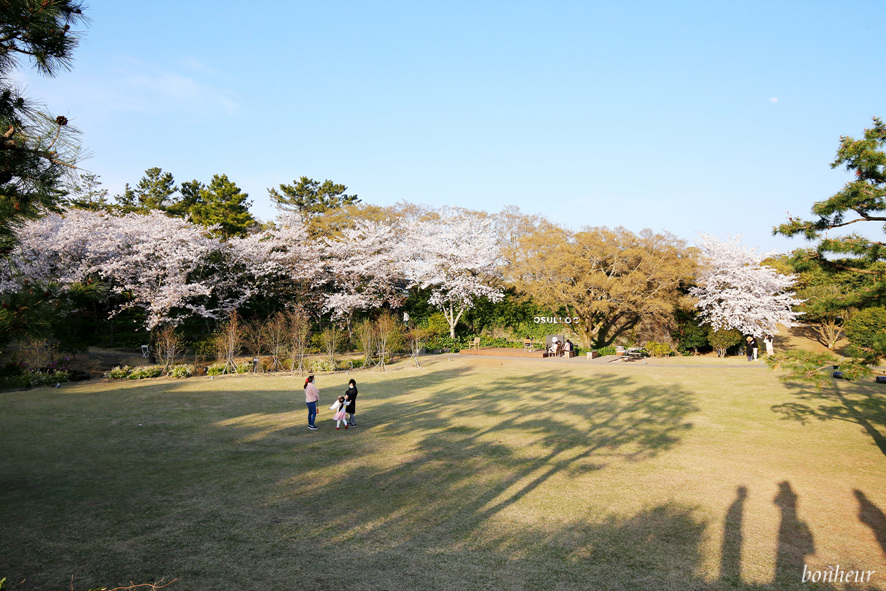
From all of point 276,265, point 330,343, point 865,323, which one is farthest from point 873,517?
point 276,265

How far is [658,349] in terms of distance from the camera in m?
26.9

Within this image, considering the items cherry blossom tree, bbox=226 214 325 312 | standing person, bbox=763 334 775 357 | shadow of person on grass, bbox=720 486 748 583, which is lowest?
shadow of person on grass, bbox=720 486 748 583

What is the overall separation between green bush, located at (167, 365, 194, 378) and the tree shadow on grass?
69.6ft

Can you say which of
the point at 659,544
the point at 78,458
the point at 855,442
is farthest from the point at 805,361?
the point at 78,458

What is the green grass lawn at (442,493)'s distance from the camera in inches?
215

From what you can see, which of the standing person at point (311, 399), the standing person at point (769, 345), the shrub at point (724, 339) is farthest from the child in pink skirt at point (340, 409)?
the standing person at point (769, 345)

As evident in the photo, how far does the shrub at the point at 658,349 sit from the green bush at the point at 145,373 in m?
25.3

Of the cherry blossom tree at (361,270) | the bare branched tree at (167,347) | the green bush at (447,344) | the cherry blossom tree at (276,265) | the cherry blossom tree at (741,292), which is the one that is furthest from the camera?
the green bush at (447,344)

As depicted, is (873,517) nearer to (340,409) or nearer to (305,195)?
(340,409)

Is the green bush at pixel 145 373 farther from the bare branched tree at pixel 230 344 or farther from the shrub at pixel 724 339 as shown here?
the shrub at pixel 724 339

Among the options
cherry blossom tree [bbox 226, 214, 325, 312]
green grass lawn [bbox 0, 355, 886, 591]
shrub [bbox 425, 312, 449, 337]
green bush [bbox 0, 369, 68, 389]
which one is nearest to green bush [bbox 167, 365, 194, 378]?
green bush [bbox 0, 369, 68, 389]

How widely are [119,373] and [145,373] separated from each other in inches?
34.8

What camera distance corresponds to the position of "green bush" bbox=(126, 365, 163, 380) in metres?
18.7

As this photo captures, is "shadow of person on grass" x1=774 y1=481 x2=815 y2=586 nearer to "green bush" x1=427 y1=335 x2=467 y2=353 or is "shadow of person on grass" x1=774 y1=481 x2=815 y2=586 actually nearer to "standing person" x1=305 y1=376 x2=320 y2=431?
"standing person" x1=305 y1=376 x2=320 y2=431
